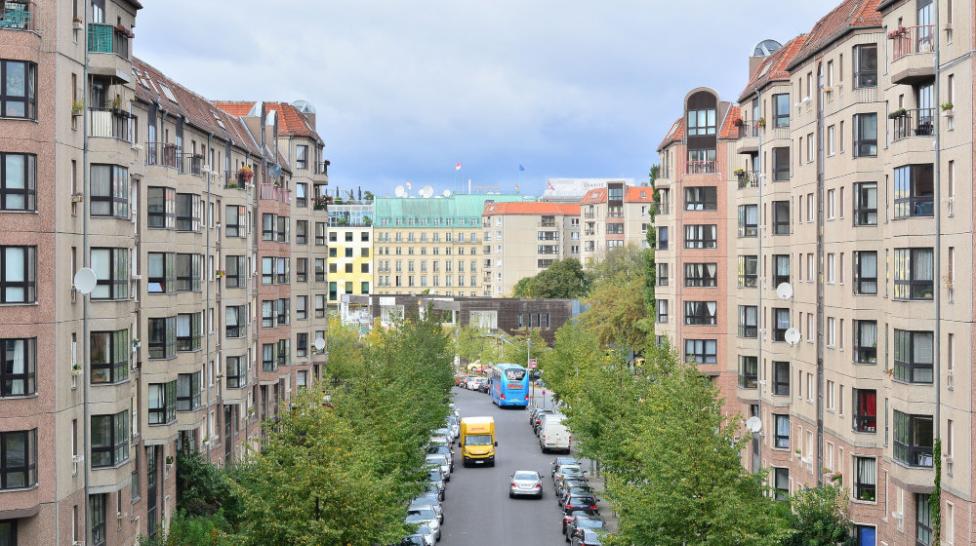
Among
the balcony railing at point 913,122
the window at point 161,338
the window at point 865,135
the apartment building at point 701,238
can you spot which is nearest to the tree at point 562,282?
the apartment building at point 701,238

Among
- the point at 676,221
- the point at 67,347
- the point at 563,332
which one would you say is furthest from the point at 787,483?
the point at 563,332

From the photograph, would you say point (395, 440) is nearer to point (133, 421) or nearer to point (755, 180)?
point (133, 421)

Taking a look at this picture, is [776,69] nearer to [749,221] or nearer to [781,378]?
[749,221]

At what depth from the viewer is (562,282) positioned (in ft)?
538

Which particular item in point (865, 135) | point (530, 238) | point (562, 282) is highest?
point (530, 238)

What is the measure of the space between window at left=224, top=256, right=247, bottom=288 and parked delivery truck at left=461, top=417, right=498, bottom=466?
20.8 metres

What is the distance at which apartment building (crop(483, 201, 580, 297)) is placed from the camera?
19250 cm

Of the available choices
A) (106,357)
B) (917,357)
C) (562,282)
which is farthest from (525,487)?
(562,282)

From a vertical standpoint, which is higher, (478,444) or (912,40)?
(912,40)

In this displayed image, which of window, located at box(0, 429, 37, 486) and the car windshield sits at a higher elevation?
window, located at box(0, 429, 37, 486)

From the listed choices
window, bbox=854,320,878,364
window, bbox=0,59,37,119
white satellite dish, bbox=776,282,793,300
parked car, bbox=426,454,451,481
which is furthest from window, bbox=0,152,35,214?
parked car, bbox=426,454,451,481

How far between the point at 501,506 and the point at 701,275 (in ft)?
66.0

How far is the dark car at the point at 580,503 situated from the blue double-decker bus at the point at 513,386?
167 ft

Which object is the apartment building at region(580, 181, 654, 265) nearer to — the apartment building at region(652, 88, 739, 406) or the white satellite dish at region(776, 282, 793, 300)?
the apartment building at region(652, 88, 739, 406)
